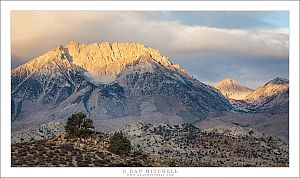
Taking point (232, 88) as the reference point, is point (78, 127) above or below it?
below

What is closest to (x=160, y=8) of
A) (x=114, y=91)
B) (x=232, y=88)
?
(x=232, y=88)

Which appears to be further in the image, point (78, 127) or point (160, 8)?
point (78, 127)

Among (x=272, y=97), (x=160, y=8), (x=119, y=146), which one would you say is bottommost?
(x=119, y=146)

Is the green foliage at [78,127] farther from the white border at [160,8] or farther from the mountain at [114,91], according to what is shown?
the mountain at [114,91]

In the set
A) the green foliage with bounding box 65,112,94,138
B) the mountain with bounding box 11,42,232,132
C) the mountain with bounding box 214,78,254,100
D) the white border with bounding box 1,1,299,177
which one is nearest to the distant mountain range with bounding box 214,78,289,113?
the mountain with bounding box 214,78,254,100

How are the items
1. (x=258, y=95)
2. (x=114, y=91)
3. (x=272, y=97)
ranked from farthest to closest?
(x=114, y=91) < (x=258, y=95) < (x=272, y=97)

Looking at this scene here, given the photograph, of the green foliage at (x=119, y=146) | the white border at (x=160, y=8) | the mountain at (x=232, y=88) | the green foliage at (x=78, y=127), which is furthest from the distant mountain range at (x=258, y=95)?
the green foliage at (x=78, y=127)

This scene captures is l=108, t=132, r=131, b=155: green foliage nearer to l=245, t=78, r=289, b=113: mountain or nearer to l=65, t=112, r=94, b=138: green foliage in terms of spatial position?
l=65, t=112, r=94, b=138: green foliage

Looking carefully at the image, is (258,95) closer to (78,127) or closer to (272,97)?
(272,97)
